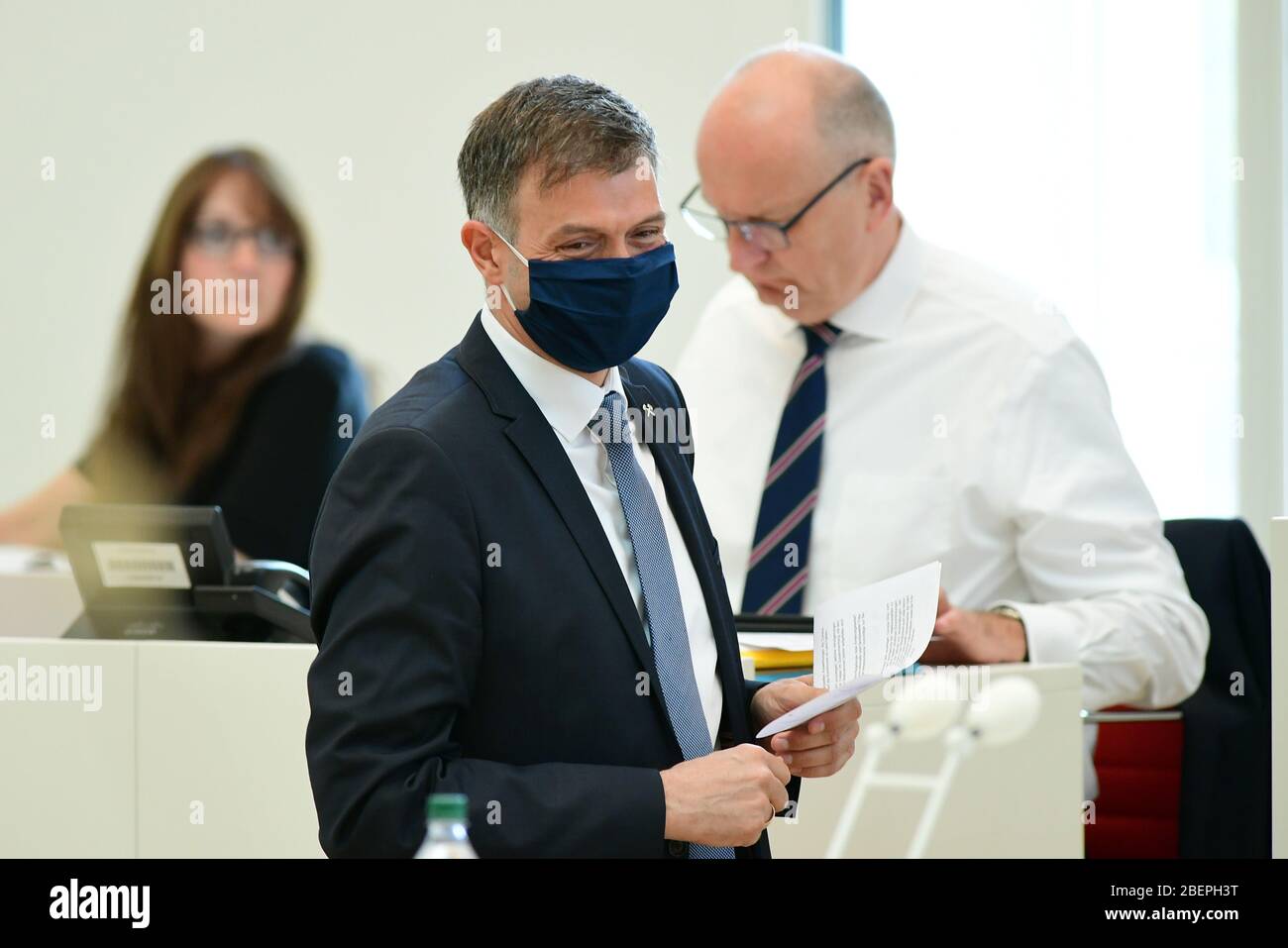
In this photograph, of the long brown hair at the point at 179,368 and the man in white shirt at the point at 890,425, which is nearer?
the man in white shirt at the point at 890,425

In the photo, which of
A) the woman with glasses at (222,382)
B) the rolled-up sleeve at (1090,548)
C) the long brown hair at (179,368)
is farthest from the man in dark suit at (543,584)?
the long brown hair at (179,368)

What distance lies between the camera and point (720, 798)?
51.5 inches

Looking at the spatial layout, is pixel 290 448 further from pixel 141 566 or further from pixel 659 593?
pixel 659 593

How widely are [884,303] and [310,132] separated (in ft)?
8.25

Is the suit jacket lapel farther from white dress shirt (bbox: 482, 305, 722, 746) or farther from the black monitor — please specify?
the black monitor

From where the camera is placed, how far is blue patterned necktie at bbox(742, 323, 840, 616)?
2.79 metres

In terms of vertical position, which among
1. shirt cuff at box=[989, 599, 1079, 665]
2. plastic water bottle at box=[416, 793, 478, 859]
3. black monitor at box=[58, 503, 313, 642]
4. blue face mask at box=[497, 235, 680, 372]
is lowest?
shirt cuff at box=[989, 599, 1079, 665]

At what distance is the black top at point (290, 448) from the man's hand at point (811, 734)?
107 inches

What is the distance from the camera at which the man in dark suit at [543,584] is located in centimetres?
126

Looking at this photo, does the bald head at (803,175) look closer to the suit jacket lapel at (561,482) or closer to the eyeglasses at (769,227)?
the eyeglasses at (769,227)

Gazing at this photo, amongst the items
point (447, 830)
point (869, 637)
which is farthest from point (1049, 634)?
point (447, 830)

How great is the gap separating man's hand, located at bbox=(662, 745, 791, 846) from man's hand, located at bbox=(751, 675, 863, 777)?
0.17 meters

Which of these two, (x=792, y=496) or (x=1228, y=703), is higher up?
(x=792, y=496)

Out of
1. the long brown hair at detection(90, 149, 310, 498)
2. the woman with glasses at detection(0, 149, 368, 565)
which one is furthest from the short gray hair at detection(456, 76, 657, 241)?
the long brown hair at detection(90, 149, 310, 498)
